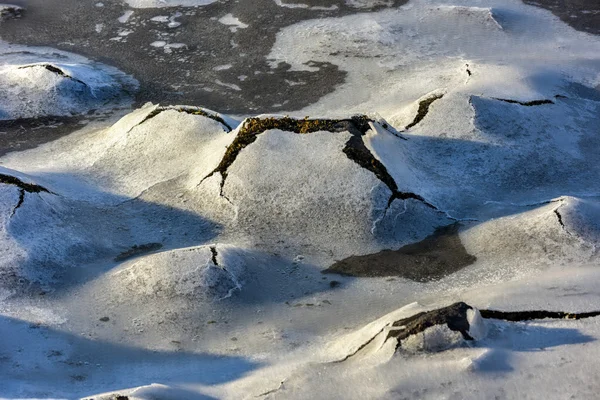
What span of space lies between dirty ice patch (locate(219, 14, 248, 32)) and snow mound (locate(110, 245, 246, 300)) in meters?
10.1

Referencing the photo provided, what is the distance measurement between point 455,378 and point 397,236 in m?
3.56

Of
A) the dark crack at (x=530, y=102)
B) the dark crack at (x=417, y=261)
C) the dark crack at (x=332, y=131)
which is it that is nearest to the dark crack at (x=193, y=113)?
the dark crack at (x=332, y=131)

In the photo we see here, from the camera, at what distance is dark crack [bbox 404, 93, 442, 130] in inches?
517

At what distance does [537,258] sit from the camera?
32.8 feet

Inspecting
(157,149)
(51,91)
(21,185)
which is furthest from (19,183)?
(51,91)

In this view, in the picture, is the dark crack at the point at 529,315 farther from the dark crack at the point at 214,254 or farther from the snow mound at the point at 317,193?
the dark crack at the point at 214,254

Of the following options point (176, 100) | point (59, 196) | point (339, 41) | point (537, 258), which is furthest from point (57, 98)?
point (537, 258)

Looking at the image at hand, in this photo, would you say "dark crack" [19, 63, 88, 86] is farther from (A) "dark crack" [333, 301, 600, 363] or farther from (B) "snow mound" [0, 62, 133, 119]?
(A) "dark crack" [333, 301, 600, 363]

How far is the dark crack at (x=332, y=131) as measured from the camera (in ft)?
36.3

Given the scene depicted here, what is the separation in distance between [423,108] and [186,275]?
6.03 m

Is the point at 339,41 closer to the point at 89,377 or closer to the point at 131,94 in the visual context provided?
the point at 131,94

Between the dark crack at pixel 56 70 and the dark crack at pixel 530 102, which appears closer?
the dark crack at pixel 530 102

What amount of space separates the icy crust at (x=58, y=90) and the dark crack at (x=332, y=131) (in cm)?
504

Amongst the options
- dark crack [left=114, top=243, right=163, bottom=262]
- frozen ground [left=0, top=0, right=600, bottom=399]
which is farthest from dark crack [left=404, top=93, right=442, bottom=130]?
dark crack [left=114, top=243, right=163, bottom=262]
